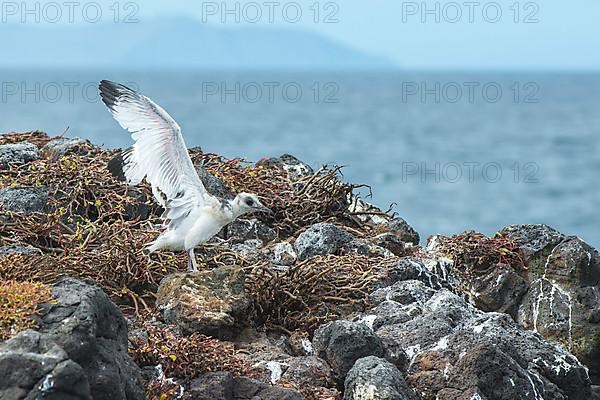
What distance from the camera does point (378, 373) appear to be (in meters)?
8.36

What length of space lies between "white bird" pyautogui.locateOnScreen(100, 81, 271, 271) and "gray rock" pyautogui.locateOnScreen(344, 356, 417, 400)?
2639 millimetres

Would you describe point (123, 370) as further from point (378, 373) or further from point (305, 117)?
point (305, 117)

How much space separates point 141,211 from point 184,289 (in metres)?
3.53

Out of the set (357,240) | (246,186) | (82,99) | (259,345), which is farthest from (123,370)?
(82,99)

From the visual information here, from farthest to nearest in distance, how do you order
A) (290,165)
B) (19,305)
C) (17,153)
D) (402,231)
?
(290,165) < (17,153) < (402,231) < (19,305)

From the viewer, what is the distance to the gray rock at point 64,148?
49.6 feet

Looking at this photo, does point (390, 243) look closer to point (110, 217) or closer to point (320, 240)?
point (320, 240)

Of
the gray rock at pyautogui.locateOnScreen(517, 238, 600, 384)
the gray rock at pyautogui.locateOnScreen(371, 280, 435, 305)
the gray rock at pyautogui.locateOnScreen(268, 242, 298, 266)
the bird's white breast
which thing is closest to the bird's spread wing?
the bird's white breast

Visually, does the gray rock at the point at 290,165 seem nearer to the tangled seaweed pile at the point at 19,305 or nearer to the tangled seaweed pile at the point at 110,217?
the tangled seaweed pile at the point at 110,217

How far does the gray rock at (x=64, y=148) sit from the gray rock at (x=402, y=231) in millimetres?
4401

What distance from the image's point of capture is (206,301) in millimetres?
9797

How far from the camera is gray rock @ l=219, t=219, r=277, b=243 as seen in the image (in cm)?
1305

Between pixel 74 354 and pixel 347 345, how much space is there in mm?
2837

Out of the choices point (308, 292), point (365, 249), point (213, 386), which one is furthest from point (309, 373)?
point (365, 249)
